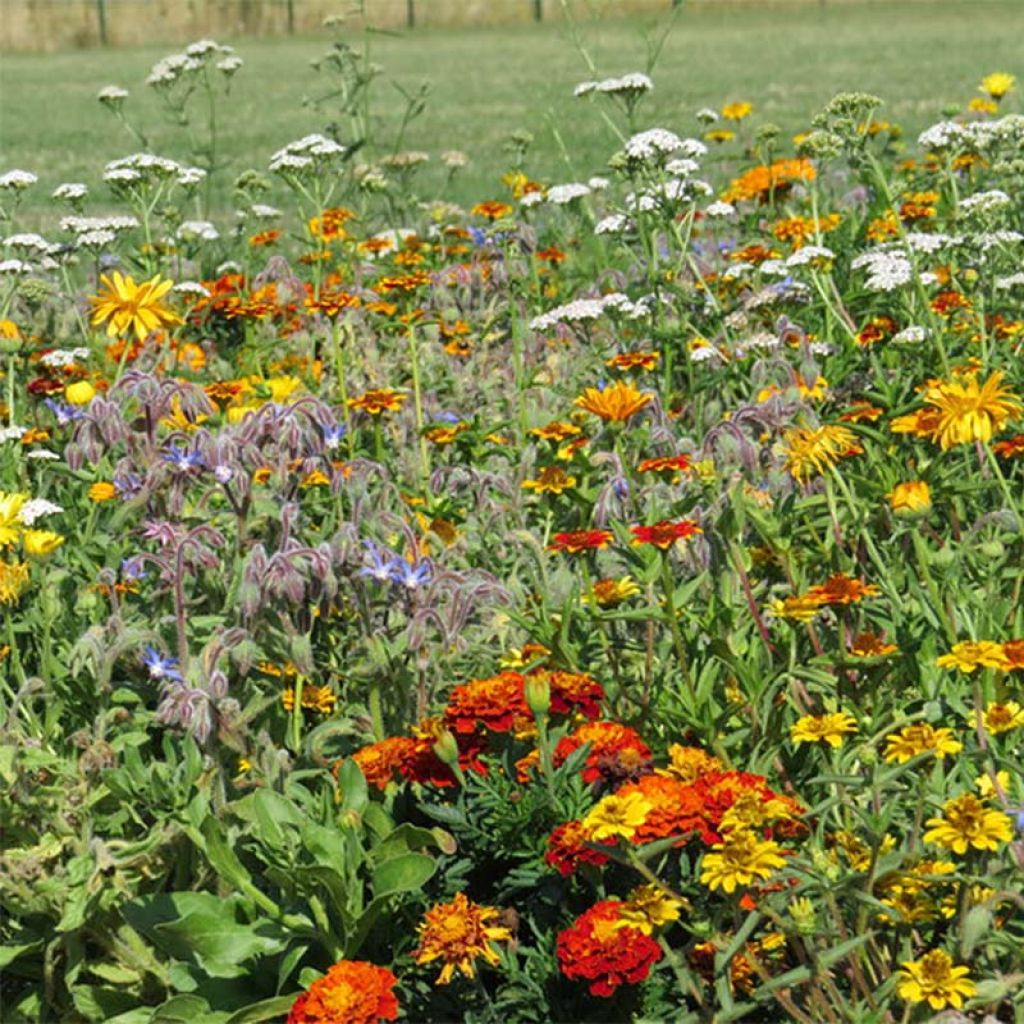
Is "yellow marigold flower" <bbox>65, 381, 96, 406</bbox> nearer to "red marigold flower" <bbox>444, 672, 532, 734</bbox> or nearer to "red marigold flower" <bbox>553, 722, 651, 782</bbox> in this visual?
"red marigold flower" <bbox>444, 672, 532, 734</bbox>

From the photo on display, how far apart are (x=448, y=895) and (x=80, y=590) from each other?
3.71ft

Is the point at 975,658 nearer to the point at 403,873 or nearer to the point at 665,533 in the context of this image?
the point at 665,533

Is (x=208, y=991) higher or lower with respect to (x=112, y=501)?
lower

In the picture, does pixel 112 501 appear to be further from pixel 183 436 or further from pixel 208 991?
pixel 208 991

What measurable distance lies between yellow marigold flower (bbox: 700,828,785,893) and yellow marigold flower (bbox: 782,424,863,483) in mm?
927

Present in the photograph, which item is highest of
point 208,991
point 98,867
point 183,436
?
point 183,436

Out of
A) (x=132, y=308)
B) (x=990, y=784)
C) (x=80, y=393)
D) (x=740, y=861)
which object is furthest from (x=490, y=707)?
(x=80, y=393)

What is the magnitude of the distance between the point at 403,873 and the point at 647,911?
42cm

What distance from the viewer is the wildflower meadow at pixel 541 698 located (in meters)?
2.37

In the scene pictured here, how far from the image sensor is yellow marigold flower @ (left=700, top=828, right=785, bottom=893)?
83.5 inches

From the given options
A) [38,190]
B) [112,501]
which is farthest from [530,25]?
[112,501]

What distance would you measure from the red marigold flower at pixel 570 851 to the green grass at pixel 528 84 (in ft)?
11.3

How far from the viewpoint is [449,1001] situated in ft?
8.52

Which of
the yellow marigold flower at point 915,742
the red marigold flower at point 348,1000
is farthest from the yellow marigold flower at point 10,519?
the yellow marigold flower at point 915,742
